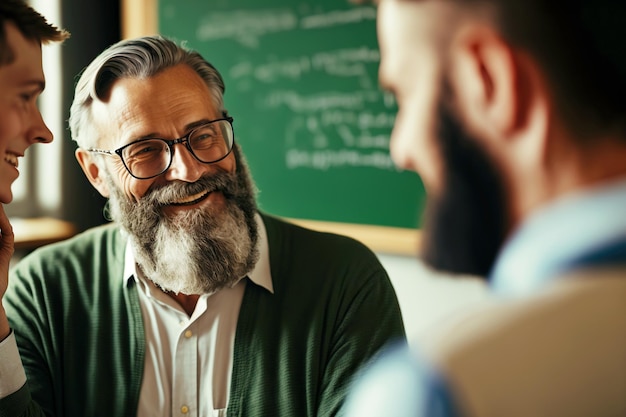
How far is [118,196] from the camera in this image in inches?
49.0

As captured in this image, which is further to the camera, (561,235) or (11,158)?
(11,158)

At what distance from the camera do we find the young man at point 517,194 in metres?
0.35

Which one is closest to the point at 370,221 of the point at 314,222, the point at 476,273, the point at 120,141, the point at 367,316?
the point at 314,222

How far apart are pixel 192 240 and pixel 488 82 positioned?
0.85 m

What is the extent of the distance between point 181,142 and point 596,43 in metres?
0.84

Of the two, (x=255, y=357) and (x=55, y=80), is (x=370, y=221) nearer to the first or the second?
(x=255, y=357)

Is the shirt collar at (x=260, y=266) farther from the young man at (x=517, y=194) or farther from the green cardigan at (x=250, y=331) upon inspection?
the young man at (x=517, y=194)

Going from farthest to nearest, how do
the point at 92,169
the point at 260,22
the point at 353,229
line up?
the point at 260,22, the point at 353,229, the point at 92,169

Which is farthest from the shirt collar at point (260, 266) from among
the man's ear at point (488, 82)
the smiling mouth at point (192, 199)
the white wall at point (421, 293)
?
the man's ear at point (488, 82)

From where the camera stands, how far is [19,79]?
829 mm

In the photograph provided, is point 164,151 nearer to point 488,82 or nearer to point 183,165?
point 183,165

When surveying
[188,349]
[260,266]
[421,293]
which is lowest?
[421,293]

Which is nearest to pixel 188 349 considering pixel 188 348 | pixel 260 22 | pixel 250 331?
pixel 188 348

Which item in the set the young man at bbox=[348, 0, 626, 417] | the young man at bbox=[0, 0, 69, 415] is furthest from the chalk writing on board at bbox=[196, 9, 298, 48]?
→ the young man at bbox=[348, 0, 626, 417]
